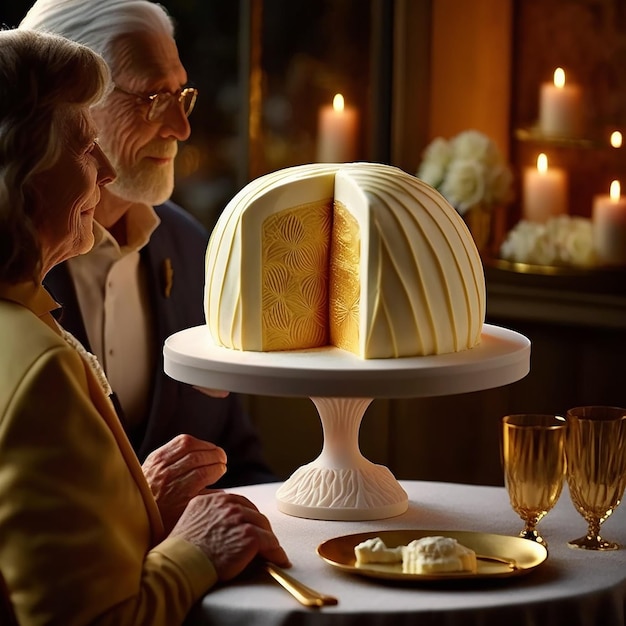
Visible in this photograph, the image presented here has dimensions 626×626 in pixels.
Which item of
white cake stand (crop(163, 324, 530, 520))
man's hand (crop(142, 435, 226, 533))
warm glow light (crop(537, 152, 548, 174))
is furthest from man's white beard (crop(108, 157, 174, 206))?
warm glow light (crop(537, 152, 548, 174))

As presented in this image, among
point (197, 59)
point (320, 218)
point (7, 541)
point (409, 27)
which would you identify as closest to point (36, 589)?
point (7, 541)

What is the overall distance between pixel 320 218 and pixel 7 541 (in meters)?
0.78

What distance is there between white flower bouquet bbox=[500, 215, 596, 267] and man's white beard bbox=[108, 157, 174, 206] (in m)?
1.31

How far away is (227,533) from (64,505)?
0.27m

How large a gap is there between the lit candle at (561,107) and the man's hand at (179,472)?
192 cm

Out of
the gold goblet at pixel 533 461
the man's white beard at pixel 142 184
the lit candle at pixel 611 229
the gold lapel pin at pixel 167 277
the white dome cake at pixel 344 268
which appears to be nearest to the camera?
the gold goblet at pixel 533 461

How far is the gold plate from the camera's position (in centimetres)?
167

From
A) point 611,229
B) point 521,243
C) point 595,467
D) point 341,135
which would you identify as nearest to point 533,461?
point 595,467

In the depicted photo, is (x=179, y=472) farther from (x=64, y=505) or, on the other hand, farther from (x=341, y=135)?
(x=341, y=135)

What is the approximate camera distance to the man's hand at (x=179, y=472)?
1.88 m

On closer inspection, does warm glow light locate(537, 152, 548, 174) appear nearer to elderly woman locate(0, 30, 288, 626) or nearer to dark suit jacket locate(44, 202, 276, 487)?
dark suit jacket locate(44, 202, 276, 487)

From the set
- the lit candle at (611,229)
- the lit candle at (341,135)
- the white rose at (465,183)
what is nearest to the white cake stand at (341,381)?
the lit candle at (611,229)

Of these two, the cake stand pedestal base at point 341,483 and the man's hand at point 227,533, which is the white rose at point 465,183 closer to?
the cake stand pedestal base at point 341,483

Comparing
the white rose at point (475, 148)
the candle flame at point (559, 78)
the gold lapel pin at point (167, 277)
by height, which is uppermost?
the candle flame at point (559, 78)
